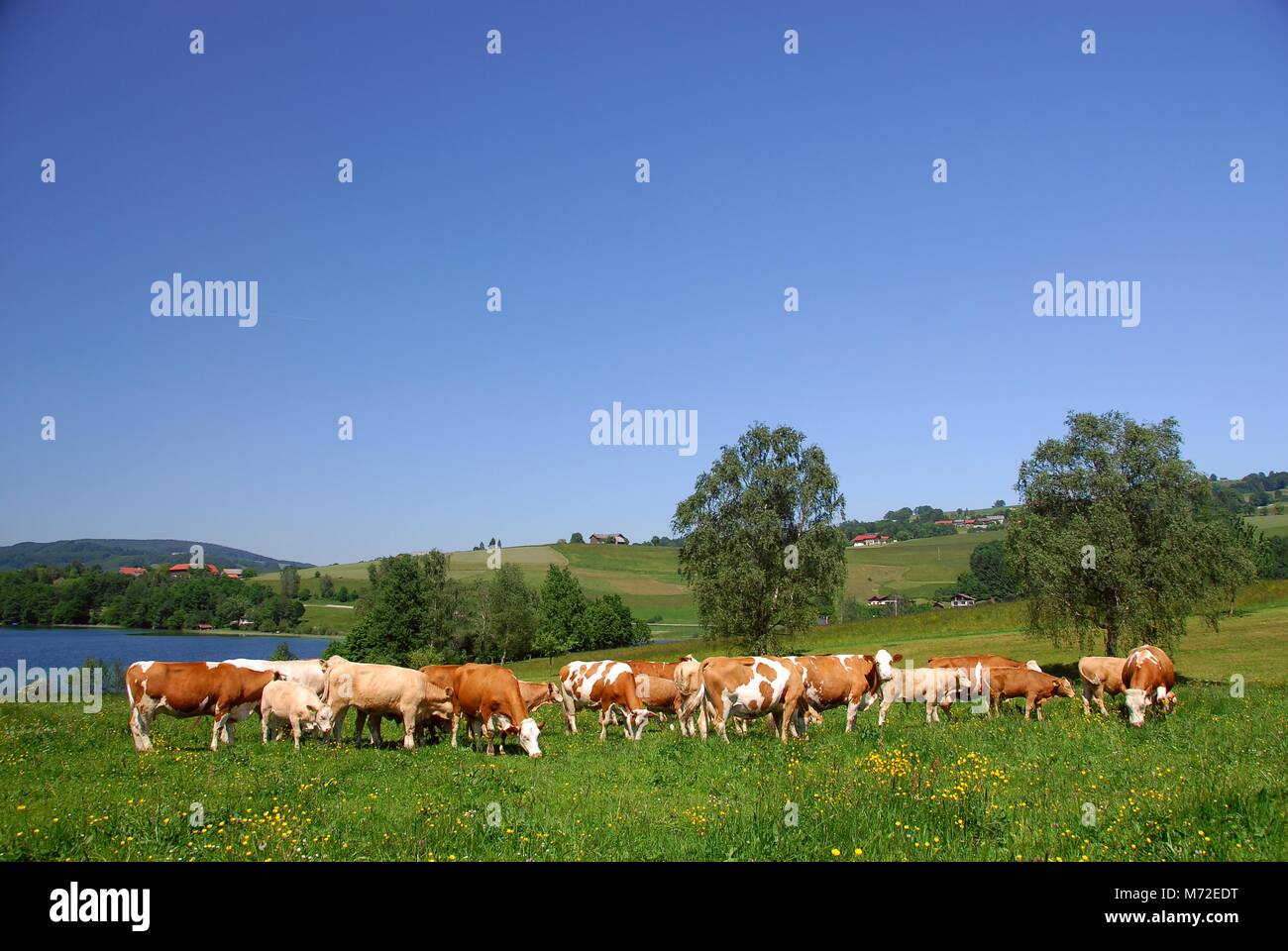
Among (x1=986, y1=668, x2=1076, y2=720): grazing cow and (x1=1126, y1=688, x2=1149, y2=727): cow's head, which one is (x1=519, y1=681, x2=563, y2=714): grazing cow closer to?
(x1=986, y1=668, x2=1076, y2=720): grazing cow

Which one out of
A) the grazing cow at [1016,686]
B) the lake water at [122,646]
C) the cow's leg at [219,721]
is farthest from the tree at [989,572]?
the cow's leg at [219,721]

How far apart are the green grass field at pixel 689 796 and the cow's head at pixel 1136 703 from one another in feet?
2.57

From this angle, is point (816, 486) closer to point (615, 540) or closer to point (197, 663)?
point (197, 663)

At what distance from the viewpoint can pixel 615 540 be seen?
574 feet

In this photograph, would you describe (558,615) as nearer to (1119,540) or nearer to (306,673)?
(1119,540)

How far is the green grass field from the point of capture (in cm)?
923

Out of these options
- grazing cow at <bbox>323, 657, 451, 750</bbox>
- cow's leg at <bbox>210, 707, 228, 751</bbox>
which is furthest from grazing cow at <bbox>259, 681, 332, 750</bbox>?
cow's leg at <bbox>210, 707, 228, 751</bbox>

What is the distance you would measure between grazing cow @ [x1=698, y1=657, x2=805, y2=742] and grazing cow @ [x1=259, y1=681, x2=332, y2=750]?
8571mm

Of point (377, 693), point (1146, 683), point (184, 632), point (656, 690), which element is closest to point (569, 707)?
point (656, 690)

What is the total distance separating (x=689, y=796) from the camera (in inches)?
480

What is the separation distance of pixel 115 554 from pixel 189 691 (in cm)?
18156

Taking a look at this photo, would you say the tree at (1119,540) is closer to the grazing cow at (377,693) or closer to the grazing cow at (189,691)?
the grazing cow at (377,693)

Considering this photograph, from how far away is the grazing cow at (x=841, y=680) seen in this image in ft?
66.9

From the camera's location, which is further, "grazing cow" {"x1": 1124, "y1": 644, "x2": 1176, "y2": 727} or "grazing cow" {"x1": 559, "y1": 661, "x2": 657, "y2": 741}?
"grazing cow" {"x1": 559, "y1": 661, "x2": 657, "y2": 741}
